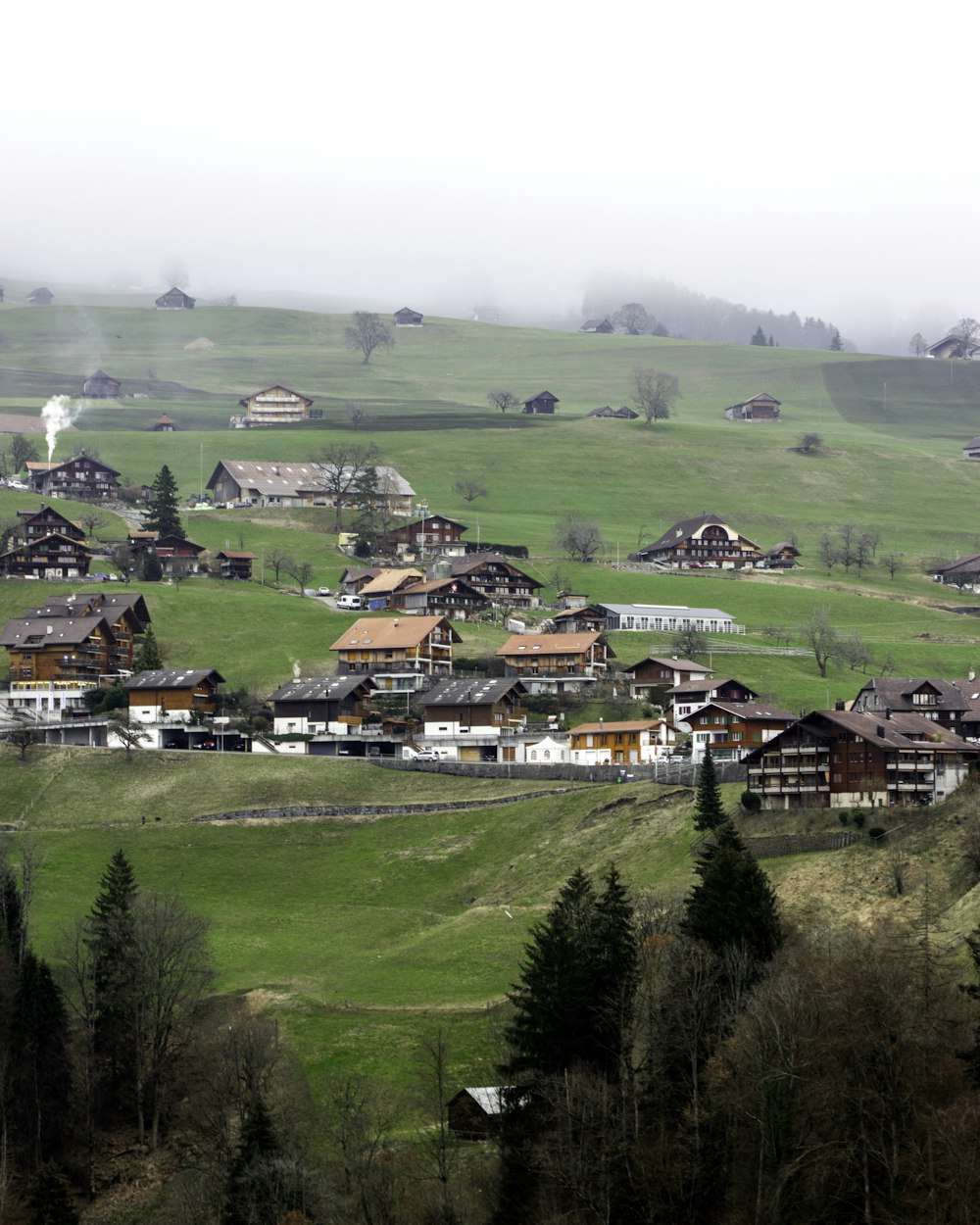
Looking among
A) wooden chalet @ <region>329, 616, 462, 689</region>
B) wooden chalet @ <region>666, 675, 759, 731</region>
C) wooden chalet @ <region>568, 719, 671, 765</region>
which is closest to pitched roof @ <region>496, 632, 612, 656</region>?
wooden chalet @ <region>329, 616, 462, 689</region>

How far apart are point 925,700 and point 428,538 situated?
80876 millimetres

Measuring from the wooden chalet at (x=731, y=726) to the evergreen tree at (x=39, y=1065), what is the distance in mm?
53426

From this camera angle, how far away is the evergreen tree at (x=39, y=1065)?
75.9m

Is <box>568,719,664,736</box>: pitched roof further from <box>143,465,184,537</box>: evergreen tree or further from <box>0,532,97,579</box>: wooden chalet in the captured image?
<box>143,465,184,537</box>: evergreen tree

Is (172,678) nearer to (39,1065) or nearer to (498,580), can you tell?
(498,580)

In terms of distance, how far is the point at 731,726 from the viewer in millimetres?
122500

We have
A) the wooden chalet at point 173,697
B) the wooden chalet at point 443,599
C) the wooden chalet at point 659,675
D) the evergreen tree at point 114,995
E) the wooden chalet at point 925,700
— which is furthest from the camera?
the wooden chalet at point 443,599

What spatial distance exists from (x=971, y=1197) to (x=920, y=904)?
89.7 feet

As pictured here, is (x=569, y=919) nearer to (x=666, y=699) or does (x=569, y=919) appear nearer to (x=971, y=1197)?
(x=971, y=1197)

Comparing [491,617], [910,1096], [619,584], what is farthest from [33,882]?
[619,584]

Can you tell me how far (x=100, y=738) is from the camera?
424ft

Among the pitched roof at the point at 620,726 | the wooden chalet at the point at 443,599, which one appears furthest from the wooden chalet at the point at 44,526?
the pitched roof at the point at 620,726

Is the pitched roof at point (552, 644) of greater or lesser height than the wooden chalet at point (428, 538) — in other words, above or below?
below

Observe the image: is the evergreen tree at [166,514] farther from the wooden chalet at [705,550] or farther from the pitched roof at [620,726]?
the pitched roof at [620,726]
